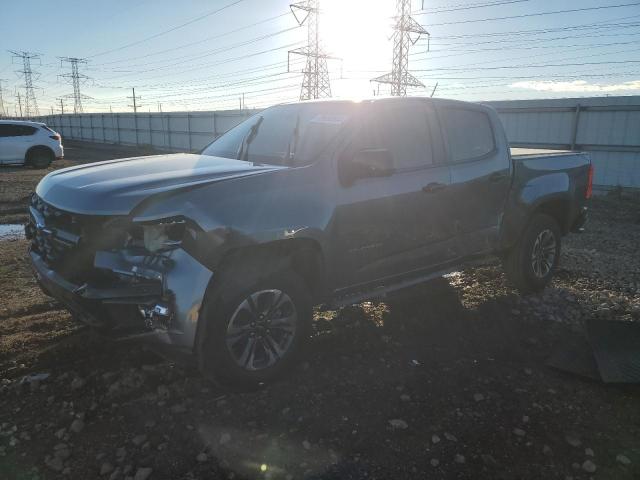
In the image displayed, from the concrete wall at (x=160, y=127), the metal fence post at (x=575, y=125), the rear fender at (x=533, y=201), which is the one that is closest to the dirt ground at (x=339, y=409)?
the rear fender at (x=533, y=201)

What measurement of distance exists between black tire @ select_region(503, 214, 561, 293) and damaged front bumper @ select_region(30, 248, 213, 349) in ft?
11.5

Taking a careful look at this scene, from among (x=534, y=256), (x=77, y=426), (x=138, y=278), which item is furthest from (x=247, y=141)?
(x=534, y=256)

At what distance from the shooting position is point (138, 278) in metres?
2.82

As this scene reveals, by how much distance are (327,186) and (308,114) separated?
38.5 inches

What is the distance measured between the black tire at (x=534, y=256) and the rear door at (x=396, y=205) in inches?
43.9

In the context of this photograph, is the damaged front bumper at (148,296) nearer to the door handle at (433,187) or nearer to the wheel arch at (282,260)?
the wheel arch at (282,260)

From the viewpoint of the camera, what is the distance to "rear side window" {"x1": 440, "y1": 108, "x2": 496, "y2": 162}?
4.56 metres

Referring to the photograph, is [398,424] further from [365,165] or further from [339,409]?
[365,165]

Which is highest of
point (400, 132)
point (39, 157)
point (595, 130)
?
point (595, 130)

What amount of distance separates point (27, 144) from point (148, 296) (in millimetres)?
18918

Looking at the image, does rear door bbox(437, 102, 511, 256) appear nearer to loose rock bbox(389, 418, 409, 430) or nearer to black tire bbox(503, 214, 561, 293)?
black tire bbox(503, 214, 561, 293)

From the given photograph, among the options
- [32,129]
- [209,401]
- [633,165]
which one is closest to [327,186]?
[209,401]

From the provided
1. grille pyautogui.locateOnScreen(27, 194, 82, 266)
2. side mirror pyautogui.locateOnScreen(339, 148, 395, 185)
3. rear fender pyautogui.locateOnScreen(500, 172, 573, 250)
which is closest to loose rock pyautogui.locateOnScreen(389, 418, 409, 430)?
side mirror pyautogui.locateOnScreen(339, 148, 395, 185)

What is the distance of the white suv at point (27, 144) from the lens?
18.1 m
